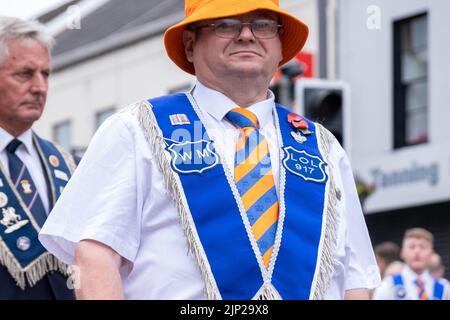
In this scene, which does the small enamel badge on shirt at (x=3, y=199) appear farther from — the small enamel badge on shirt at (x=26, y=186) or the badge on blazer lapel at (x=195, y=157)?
the badge on blazer lapel at (x=195, y=157)

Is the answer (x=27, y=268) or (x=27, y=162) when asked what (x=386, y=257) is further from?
(x=27, y=268)

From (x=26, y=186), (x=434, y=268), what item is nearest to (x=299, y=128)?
(x=26, y=186)

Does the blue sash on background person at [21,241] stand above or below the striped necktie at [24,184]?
below

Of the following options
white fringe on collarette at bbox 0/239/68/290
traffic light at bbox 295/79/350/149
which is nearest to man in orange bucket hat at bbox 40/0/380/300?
white fringe on collarette at bbox 0/239/68/290

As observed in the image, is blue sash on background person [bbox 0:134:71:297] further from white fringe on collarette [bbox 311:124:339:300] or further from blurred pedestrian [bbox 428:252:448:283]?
blurred pedestrian [bbox 428:252:448:283]

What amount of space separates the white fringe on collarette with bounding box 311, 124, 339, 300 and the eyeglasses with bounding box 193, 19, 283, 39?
Result: 463mm

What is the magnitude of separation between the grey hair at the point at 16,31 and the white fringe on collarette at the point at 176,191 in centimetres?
187

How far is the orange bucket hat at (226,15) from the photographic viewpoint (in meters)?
4.66

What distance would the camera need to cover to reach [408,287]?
11.8m

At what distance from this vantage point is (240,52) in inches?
184

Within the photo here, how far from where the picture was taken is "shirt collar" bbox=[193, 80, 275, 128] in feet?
15.5

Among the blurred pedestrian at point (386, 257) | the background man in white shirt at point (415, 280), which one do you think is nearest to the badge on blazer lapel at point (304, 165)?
the background man in white shirt at point (415, 280)
